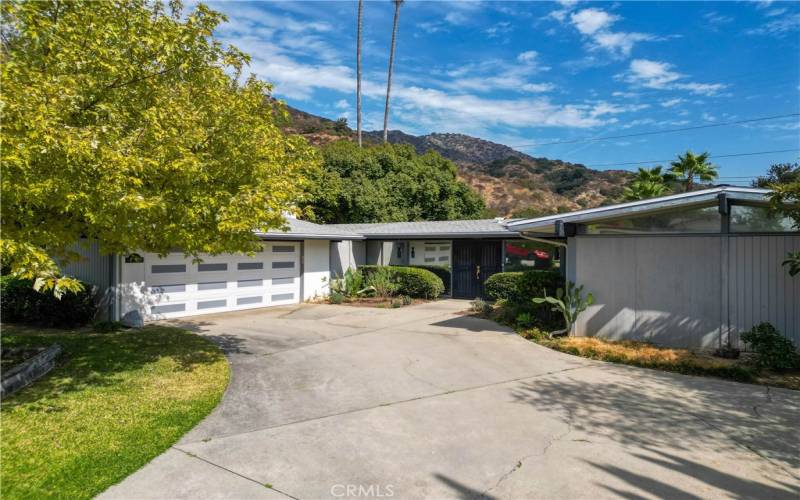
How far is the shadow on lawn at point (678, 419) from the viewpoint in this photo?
13.9 feet

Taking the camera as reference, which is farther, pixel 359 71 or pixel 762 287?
pixel 359 71

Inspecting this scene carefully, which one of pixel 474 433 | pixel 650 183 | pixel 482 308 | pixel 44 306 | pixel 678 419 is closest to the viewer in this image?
pixel 474 433

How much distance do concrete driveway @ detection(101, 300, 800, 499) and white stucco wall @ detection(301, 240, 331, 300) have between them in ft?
25.4

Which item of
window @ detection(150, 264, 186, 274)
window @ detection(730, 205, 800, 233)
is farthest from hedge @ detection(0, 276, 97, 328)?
window @ detection(730, 205, 800, 233)

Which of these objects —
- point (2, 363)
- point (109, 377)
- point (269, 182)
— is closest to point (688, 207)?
point (269, 182)

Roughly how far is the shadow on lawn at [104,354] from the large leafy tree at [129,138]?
1937 millimetres

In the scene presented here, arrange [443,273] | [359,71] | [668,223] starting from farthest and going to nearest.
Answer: [359,71] < [443,273] < [668,223]

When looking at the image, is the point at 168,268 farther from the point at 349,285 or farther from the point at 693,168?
the point at 693,168

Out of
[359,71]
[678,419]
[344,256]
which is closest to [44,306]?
[344,256]

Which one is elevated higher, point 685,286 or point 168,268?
point 168,268

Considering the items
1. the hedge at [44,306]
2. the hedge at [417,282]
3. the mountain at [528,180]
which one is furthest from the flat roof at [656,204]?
the mountain at [528,180]

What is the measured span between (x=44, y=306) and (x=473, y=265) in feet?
44.0

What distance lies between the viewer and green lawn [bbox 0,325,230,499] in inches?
164

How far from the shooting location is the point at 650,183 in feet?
67.3
